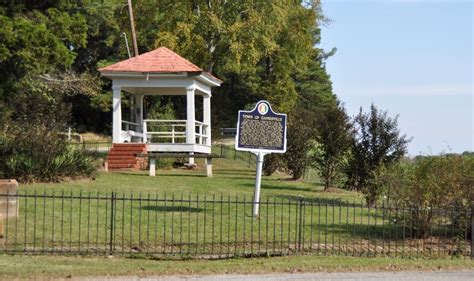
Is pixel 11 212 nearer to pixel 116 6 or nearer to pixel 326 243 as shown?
pixel 326 243

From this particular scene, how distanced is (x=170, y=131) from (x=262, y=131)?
16030mm

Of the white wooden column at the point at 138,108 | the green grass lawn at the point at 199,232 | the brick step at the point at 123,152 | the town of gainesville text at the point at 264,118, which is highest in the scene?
the white wooden column at the point at 138,108

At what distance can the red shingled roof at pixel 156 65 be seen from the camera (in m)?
28.5

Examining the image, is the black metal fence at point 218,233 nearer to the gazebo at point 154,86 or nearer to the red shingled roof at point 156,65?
the gazebo at point 154,86

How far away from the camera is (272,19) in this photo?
4047cm

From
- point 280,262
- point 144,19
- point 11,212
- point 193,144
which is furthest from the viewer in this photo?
point 144,19

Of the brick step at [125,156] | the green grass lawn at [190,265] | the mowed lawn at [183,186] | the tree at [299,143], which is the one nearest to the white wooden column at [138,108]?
the brick step at [125,156]

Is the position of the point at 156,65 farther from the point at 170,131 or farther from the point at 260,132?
the point at 260,132

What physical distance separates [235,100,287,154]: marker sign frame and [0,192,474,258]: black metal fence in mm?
1582

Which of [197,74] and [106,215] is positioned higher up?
[197,74]

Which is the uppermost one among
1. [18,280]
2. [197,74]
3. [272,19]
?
[272,19]

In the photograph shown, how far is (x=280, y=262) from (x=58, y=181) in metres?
9.95

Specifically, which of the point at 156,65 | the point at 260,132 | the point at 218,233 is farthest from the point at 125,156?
the point at 218,233

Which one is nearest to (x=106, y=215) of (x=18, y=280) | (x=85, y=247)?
(x=85, y=247)
